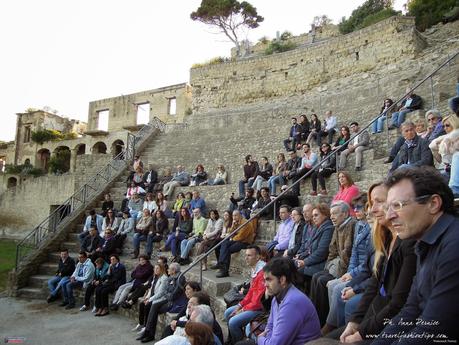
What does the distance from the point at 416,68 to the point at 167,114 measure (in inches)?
699

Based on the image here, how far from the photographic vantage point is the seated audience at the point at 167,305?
560 centimetres

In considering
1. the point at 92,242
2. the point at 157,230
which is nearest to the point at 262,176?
the point at 157,230

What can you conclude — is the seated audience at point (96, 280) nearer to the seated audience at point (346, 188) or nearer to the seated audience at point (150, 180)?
the seated audience at point (150, 180)

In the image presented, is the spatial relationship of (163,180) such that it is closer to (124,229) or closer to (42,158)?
(124,229)

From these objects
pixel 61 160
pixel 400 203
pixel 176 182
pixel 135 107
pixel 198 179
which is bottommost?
pixel 400 203

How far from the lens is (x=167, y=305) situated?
573 cm

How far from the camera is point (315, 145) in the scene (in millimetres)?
10453

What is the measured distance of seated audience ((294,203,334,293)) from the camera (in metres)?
4.34

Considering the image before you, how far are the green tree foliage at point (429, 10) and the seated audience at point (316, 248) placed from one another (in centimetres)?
1543

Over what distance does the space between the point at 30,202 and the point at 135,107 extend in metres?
10.5

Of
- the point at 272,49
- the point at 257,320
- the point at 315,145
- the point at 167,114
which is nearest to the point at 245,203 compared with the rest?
the point at 315,145

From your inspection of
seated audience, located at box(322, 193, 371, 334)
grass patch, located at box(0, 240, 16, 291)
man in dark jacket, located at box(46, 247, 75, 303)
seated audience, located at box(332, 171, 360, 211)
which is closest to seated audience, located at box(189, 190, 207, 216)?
man in dark jacket, located at box(46, 247, 75, 303)

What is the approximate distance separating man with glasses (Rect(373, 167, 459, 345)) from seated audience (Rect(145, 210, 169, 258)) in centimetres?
707

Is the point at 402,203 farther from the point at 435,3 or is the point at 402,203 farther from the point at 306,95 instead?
the point at 435,3
